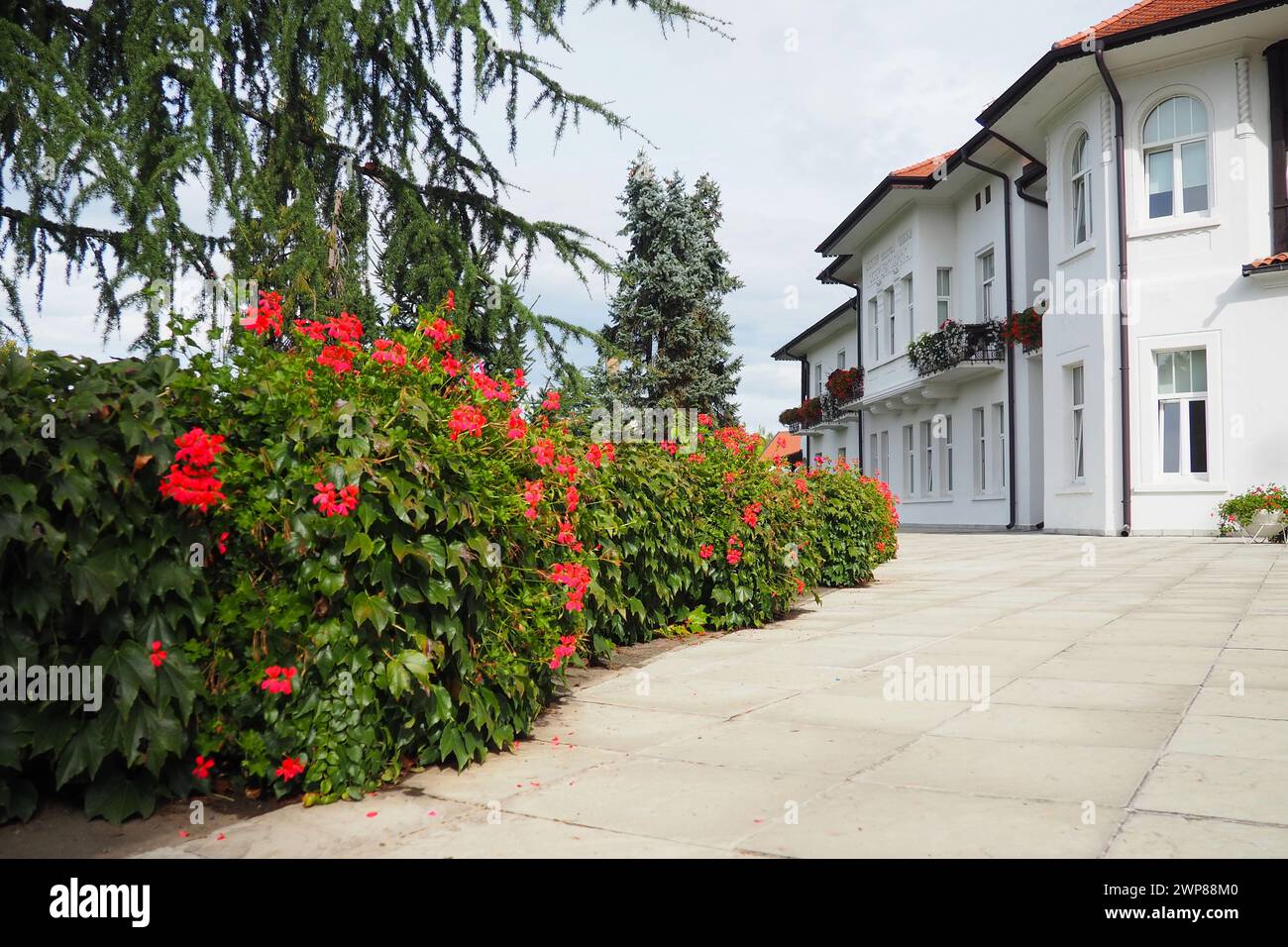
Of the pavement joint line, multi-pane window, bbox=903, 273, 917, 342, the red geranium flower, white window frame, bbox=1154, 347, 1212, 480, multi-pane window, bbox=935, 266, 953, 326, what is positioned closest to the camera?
the pavement joint line

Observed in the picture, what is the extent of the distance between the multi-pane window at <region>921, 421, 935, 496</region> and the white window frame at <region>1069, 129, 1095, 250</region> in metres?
9.15

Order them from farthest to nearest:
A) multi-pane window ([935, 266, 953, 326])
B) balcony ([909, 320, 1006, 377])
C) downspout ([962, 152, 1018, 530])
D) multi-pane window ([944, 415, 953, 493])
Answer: multi-pane window ([935, 266, 953, 326])
multi-pane window ([944, 415, 953, 493])
balcony ([909, 320, 1006, 377])
downspout ([962, 152, 1018, 530])

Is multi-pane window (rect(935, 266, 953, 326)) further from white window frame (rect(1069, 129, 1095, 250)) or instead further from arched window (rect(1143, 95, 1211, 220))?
arched window (rect(1143, 95, 1211, 220))

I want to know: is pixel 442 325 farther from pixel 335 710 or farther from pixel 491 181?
pixel 491 181

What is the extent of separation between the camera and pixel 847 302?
34.3 metres

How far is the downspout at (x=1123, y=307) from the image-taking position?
1795cm

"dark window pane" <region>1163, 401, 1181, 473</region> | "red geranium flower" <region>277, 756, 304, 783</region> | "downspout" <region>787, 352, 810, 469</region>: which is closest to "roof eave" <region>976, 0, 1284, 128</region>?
"dark window pane" <region>1163, 401, 1181, 473</region>

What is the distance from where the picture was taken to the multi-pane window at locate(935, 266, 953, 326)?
2700 centimetres

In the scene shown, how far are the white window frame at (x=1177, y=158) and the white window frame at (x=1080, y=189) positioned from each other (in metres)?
1.14

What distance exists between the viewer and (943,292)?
89.1 ft

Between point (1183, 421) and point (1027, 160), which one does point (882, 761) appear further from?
→ point (1027, 160)

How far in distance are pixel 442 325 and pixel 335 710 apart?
5.53 ft

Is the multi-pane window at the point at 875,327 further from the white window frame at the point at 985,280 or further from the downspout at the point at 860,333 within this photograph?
the white window frame at the point at 985,280
